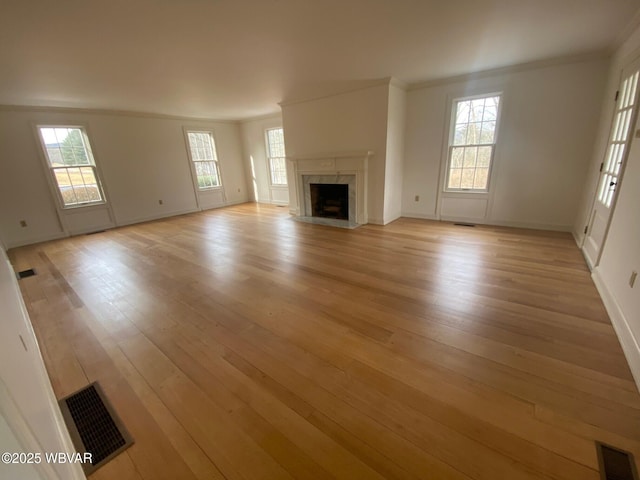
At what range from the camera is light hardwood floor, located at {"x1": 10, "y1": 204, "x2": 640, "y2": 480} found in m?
1.21

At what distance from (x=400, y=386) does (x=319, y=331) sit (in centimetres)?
72

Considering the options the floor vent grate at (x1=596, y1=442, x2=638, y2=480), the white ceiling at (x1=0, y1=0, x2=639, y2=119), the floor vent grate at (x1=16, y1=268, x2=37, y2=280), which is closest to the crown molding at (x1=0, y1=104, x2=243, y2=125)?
the white ceiling at (x1=0, y1=0, x2=639, y2=119)

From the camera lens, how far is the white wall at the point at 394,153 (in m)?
4.50

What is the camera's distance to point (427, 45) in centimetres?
298

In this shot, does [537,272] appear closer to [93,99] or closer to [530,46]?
[530,46]

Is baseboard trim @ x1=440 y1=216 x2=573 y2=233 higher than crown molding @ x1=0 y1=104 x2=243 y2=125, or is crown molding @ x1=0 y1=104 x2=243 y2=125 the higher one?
crown molding @ x1=0 y1=104 x2=243 y2=125

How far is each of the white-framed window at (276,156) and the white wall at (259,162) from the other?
125mm

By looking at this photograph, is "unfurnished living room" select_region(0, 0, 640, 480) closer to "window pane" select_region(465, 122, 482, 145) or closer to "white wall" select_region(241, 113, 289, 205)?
"window pane" select_region(465, 122, 482, 145)

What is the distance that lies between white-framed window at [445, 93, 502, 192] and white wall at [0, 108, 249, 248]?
5849 millimetres

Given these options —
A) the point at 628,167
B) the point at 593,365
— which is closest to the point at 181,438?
the point at 593,365

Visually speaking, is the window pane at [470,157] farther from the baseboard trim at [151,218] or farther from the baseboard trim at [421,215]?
the baseboard trim at [151,218]

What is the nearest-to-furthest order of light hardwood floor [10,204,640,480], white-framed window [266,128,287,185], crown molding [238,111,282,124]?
1. light hardwood floor [10,204,640,480]
2. crown molding [238,111,282,124]
3. white-framed window [266,128,287,185]

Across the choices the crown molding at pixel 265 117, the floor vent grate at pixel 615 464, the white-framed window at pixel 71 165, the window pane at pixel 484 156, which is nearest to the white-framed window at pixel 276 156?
the crown molding at pixel 265 117

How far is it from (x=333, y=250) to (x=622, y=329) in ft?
9.14
